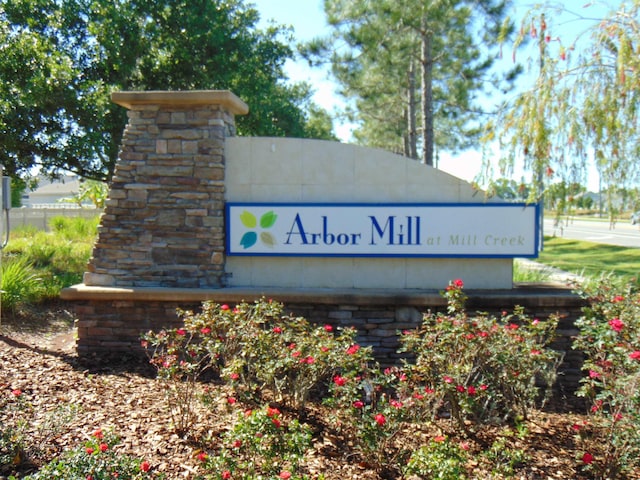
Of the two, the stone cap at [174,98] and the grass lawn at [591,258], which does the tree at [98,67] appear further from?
the grass lawn at [591,258]

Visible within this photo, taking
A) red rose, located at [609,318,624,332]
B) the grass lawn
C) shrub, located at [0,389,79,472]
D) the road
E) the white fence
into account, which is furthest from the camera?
the white fence

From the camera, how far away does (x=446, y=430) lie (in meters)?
4.30

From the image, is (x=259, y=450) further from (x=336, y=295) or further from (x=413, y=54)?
(x=413, y=54)

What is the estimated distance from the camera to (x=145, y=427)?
4.27 meters

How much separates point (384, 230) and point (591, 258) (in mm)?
12428

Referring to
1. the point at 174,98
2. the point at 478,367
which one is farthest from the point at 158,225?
the point at 478,367

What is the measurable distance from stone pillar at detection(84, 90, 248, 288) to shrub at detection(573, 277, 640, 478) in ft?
11.8

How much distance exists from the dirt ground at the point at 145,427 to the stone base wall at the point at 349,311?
0.32m

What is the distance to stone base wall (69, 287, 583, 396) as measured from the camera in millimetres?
5566

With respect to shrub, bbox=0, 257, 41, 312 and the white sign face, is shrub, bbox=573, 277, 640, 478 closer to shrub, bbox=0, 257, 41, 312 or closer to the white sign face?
the white sign face

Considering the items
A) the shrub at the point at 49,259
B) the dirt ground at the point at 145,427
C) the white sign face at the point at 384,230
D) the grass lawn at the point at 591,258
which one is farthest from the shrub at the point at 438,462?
the grass lawn at the point at 591,258

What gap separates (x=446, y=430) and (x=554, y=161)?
221 cm

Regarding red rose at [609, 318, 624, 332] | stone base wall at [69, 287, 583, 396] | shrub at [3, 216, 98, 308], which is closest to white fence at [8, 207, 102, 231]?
shrub at [3, 216, 98, 308]

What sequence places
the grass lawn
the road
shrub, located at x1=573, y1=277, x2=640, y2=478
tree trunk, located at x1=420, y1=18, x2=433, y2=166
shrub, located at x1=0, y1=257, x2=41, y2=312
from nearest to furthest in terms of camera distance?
shrub, located at x1=573, y1=277, x2=640, y2=478 < shrub, located at x1=0, y1=257, x2=41, y2=312 < tree trunk, located at x1=420, y1=18, x2=433, y2=166 < the grass lawn < the road
